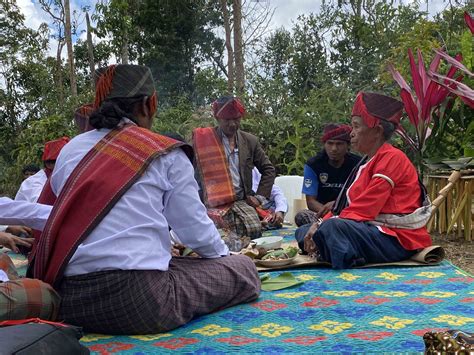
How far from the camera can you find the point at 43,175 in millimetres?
5609

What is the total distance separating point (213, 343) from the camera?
7.86ft

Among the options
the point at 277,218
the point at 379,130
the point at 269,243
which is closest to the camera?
the point at 379,130

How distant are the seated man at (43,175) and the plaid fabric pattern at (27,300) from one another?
295cm

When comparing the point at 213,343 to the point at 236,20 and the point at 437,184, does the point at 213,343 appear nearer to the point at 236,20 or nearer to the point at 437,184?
the point at 437,184

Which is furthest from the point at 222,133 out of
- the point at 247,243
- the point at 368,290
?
the point at 368,290

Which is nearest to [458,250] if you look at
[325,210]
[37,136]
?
[325,210]

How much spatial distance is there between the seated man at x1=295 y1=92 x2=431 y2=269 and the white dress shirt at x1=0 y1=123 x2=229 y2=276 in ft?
4.86

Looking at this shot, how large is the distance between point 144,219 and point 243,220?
2.95 m

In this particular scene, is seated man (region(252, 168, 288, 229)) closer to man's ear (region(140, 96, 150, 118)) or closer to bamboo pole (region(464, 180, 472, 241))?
bamboo pole (region(464, 180, 472, 241))

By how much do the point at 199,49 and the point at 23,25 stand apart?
5.51 metres

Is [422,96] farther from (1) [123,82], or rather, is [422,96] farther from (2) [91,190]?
(2) [91,190]

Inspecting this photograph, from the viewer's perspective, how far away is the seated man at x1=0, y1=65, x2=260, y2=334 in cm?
243

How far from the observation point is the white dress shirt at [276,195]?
20.1 feet

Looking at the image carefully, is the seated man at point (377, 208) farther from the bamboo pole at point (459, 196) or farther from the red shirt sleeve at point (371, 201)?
the bamboo pole at point (459, 196)
